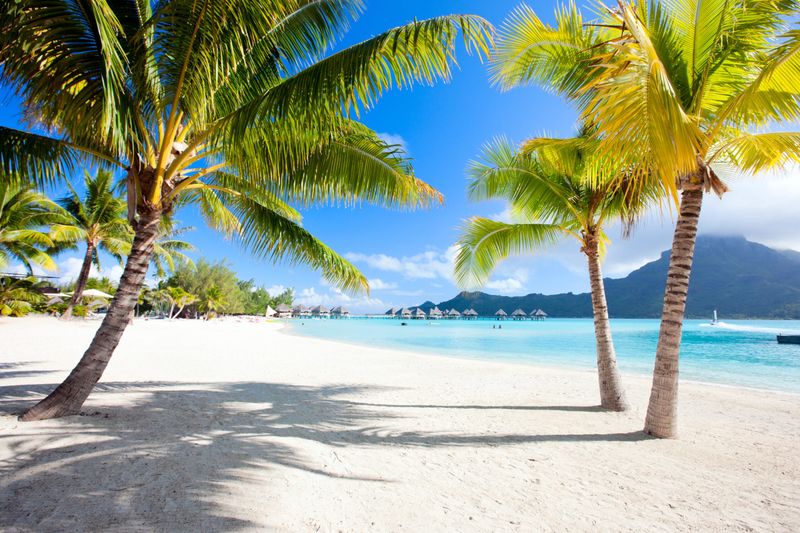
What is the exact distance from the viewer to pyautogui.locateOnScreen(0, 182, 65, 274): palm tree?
1596 centimetres

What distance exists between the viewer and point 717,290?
104 meters

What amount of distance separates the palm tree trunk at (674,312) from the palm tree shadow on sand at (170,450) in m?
0.47

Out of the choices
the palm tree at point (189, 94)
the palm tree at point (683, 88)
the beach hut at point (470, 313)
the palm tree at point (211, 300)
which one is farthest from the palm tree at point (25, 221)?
the beach hut at point (470, 313)

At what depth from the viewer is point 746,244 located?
12219cm

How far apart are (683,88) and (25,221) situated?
24.9m

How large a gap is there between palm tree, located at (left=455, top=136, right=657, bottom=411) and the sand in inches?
62.6

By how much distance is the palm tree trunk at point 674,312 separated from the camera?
425cm

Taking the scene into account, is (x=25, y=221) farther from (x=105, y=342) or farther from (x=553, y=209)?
(x=553, y=209)

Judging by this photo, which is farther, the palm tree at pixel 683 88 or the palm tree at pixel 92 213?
the palm tree at pixel 92 213

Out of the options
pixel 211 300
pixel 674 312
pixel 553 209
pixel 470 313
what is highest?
pixel 553 209

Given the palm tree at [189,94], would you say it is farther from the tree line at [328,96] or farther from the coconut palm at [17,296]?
the coconut palm at [17,296]

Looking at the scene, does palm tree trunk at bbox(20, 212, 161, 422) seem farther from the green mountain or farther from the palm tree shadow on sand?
the green mountain

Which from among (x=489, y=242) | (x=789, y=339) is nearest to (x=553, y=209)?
(x=489, y=242)

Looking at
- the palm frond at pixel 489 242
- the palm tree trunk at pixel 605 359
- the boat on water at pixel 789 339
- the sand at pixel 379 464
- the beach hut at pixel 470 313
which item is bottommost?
the beach hut at pixel 470 313
